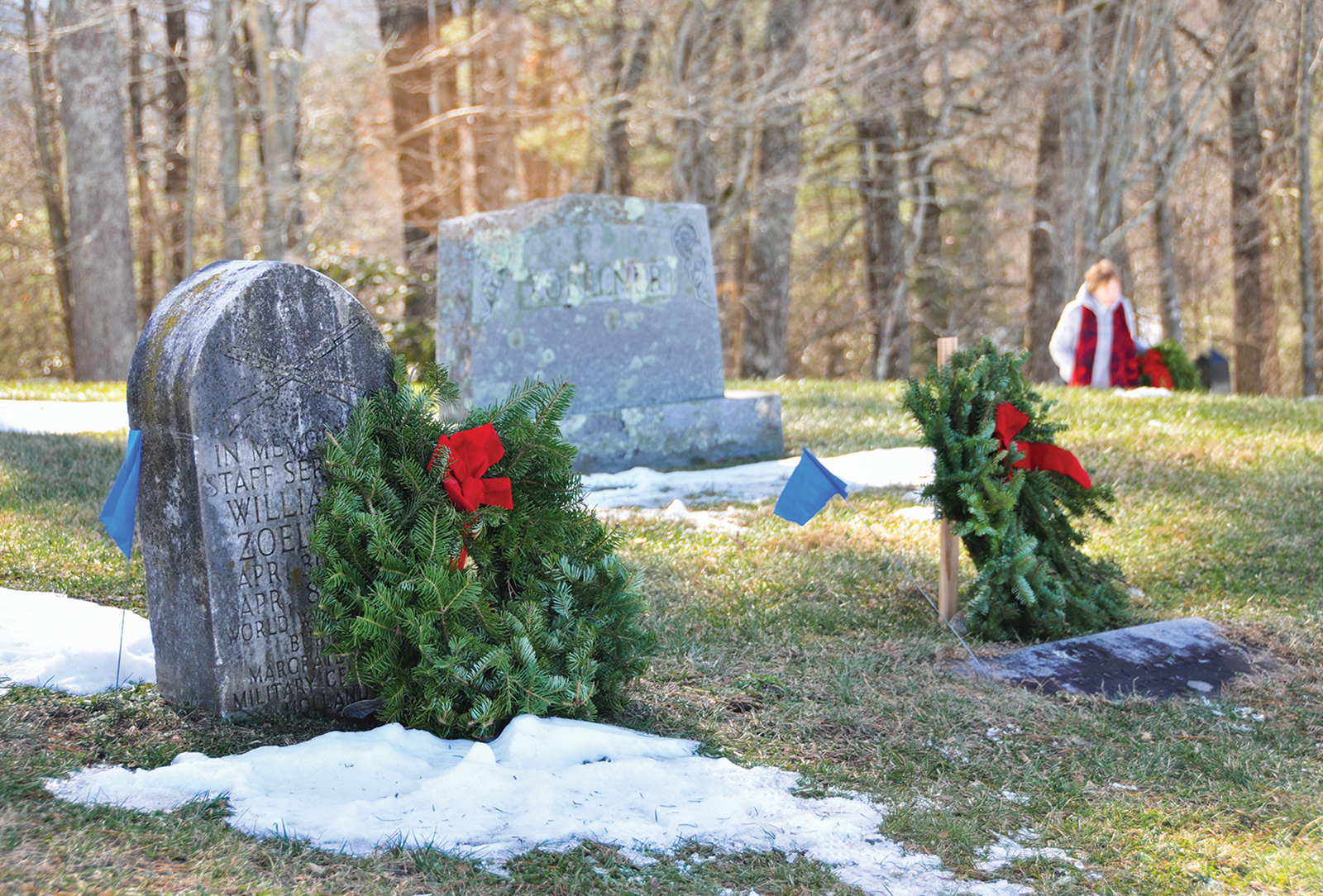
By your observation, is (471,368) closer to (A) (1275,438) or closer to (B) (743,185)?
(A) (1275,438)

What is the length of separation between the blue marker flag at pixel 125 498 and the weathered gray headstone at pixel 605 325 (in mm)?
4492

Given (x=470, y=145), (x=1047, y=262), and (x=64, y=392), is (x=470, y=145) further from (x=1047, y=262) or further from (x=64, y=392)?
(x=1047, y=262)

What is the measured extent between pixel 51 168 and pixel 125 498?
18.7m

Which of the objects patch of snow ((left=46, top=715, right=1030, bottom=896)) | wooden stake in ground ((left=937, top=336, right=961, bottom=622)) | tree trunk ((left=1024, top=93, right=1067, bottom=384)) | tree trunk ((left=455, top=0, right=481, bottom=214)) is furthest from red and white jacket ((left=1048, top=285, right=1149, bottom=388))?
patch of snow ((left=46, top=715, right=1030, bottom=896))

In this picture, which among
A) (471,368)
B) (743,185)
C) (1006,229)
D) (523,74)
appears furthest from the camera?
(1006,229)

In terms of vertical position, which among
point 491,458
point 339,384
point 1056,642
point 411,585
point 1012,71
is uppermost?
point 1012,71

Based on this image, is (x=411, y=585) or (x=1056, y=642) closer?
(x=411, y=585)

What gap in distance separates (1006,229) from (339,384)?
62.5 feet

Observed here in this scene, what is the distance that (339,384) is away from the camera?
3.84m

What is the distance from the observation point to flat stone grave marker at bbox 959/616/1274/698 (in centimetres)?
454

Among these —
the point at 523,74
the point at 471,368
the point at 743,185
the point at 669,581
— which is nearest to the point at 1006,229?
the point at 743,185

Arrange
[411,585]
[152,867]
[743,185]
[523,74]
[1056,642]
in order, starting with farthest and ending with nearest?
[523,74], [743,185], [1056,642], [411,585], [152,867]

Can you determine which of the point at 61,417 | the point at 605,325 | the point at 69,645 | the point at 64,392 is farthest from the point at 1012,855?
the point at 64,392

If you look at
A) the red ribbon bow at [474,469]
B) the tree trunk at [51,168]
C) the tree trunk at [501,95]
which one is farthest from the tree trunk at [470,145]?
the red ribbon bow at [474,469]
